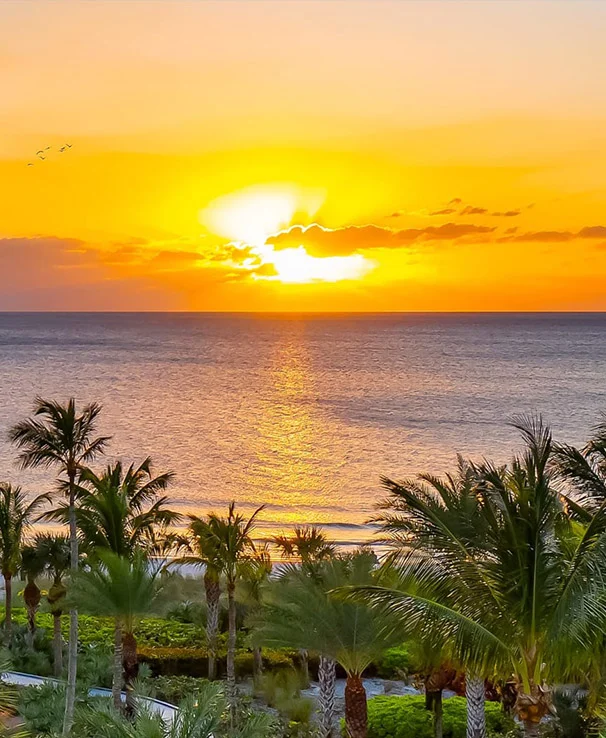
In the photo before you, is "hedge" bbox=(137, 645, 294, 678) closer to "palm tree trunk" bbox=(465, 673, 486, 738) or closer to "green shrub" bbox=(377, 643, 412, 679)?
"green shrub" bbox=(377, 643, 412, 679)

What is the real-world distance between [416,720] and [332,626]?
5.22 m

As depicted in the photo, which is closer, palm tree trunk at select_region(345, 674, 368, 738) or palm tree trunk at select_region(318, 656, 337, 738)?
palm tree trunk at select_region(345, 674, 368, 738)

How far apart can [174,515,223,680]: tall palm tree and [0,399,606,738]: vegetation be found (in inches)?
2.8

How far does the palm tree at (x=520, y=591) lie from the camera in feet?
36.9

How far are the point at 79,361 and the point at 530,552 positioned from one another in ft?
458

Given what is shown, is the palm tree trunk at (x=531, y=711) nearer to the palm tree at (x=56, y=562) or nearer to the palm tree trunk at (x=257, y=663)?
the palm tree trunk at (x=257, y=663)

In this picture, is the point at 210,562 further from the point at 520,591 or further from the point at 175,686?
the point at 520,591

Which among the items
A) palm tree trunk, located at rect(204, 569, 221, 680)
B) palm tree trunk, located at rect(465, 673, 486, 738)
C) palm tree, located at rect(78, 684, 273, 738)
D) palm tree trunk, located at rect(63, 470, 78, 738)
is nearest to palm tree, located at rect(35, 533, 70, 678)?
palm tree trunk, located at rect(63, 470, 78, 738)

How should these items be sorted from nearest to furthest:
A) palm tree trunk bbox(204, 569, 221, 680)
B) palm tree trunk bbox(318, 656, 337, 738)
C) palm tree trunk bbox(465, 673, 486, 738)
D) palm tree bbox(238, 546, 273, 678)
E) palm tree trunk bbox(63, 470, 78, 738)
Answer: palm tree trunk bbox(465, 673, 486, 738), palm tree trunk bbox(63, 470, 78, 738), palm tree trunk bbox(318, 656, 337, 738), palm tree bbox(238, 546, 273, 678), palm tree trunk bbox(204, 569, 221, 680)

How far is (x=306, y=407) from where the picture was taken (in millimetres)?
94750

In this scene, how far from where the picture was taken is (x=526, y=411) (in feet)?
287

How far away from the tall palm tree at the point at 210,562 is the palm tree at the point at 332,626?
12.2 feet

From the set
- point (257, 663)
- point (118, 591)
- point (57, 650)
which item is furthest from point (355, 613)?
point (57, 650)

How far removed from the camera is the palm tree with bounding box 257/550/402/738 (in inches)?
628
